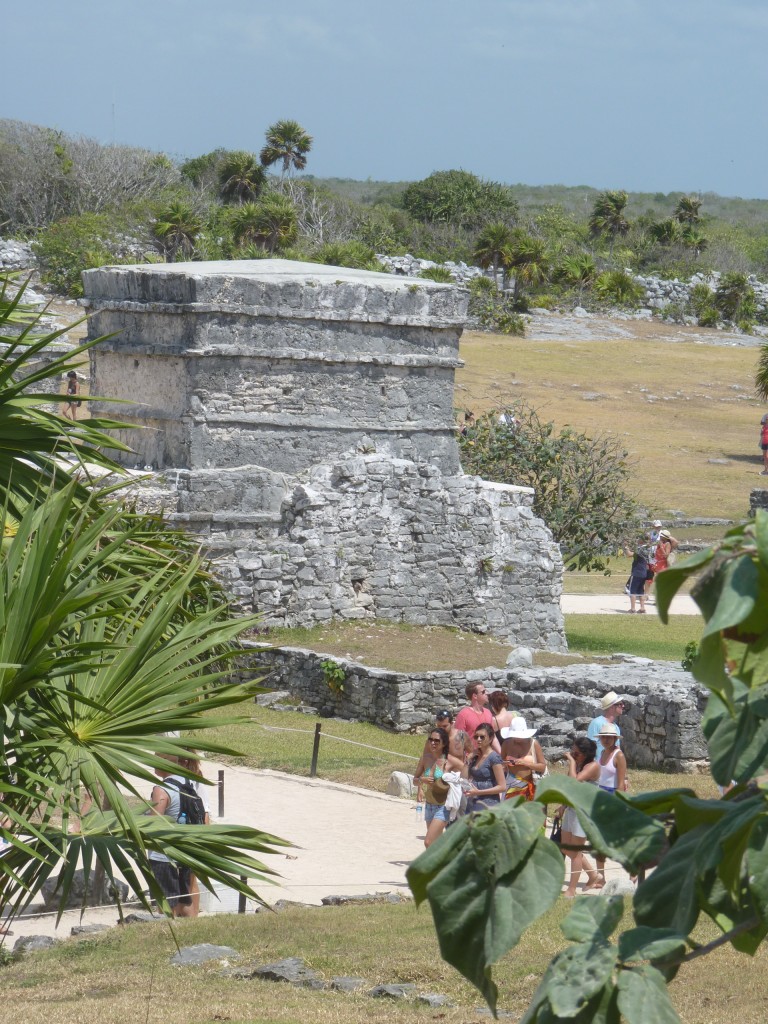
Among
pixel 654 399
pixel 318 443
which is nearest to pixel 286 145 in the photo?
pixel 654 399

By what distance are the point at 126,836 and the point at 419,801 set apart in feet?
19.9

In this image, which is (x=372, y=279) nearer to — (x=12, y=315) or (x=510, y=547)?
(x=510, y=547)

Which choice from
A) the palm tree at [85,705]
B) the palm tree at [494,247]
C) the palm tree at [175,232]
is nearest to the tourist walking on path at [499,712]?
the palm tree at [85,705]

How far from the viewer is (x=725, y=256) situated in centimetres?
6819

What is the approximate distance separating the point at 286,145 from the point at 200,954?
57084 mm

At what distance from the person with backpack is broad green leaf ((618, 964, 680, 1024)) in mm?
5721

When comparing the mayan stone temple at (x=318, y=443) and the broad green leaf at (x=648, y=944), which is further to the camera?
the mayan stone temple at (x=318, y=443)

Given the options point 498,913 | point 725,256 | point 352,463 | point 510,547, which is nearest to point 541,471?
point 510,547

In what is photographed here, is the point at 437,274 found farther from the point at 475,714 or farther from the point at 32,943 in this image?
the point at 32,943

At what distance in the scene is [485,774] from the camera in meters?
9.89

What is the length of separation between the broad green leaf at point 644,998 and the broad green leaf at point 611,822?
257 mm

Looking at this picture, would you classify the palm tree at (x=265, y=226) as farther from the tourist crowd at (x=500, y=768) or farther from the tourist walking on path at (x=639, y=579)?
the tourist crowd at (x=500, y=768)

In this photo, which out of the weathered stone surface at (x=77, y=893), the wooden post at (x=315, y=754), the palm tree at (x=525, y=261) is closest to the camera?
the weathered stone surface at (x=77, y=893)

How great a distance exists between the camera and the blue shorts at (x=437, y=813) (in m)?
9.95
